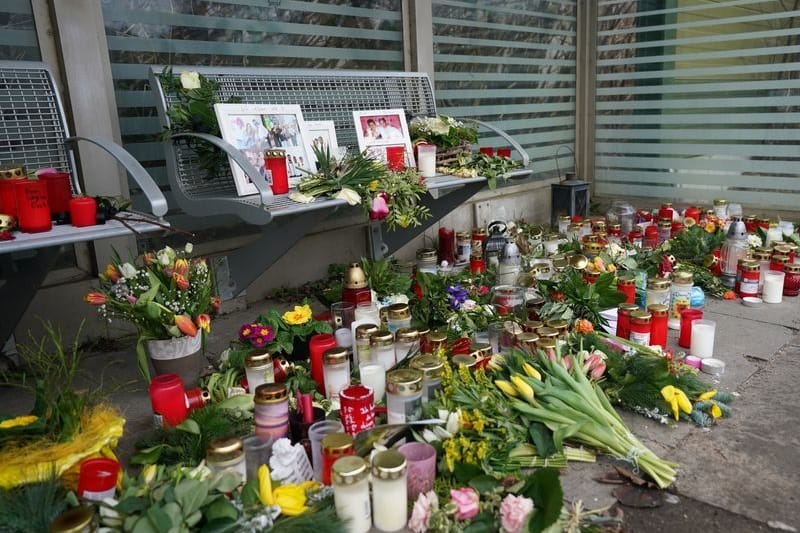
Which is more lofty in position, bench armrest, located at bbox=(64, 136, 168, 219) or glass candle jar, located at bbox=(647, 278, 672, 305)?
bench armrest, located at bbox=(64, 136, 168, 219)

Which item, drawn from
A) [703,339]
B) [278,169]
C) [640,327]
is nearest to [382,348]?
[640,327]

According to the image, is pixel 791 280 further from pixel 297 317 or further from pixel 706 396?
pixel 297 317

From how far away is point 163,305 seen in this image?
2.37 m

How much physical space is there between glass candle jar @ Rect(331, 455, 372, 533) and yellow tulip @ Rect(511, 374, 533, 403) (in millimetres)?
663

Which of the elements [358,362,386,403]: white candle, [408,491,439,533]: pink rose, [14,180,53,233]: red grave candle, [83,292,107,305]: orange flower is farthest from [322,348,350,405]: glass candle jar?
[14,180,53,233]: red grave candle

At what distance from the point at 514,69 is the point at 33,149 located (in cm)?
422

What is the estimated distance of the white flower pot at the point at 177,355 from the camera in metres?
2.40

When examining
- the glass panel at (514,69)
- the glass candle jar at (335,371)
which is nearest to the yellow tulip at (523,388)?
the glass candle jar at (335,371)

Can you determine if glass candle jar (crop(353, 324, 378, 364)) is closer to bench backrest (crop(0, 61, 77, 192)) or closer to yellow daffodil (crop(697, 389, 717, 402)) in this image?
yellow daffodil (crop(697, 389, 717, 402))

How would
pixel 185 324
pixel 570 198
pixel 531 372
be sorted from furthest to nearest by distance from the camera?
pixel 570 198 < pixel 185 324 < pixel 531 372

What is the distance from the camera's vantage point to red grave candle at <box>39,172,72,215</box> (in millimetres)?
2389

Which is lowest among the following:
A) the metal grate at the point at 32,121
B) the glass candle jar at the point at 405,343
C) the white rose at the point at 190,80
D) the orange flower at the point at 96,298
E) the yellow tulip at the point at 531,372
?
the yellow tulip at the point at 531,372

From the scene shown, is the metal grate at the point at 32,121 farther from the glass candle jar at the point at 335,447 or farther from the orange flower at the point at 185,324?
the glass candle jar at the point at 335,447

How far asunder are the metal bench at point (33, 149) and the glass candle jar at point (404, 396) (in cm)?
111
